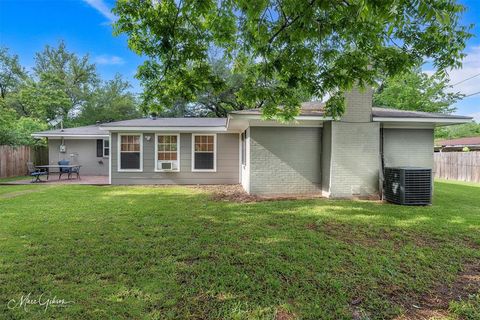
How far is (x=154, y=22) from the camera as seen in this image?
16.7ft

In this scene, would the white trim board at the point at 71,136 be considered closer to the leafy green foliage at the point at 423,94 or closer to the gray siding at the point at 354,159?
the gray siding at the point at 354,159

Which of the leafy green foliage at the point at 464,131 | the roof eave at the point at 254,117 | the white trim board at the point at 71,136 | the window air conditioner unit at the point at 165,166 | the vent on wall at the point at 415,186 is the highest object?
the leafy green foliage at the point at 464,131

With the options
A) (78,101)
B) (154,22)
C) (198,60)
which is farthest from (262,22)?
(78,101)

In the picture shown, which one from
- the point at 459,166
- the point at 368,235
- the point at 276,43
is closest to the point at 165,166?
the point at 276,43

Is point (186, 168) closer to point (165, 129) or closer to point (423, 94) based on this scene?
point (165, 129)

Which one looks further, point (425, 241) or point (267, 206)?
point (267, 206)

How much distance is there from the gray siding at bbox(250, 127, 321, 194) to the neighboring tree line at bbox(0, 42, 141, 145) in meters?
19.4

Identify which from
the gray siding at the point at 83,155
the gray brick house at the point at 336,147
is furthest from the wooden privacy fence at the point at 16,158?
the gray brick house at the point at 336,147

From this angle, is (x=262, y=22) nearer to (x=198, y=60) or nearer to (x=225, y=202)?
(x=198, y=60)

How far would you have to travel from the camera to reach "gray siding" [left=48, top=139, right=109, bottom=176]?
14750mm

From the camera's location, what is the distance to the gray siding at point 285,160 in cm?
866

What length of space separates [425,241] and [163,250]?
4.09m

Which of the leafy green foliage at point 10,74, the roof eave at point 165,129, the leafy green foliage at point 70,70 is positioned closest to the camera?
the roof eave at point 165,129

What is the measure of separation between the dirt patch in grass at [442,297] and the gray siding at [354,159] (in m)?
4.86
